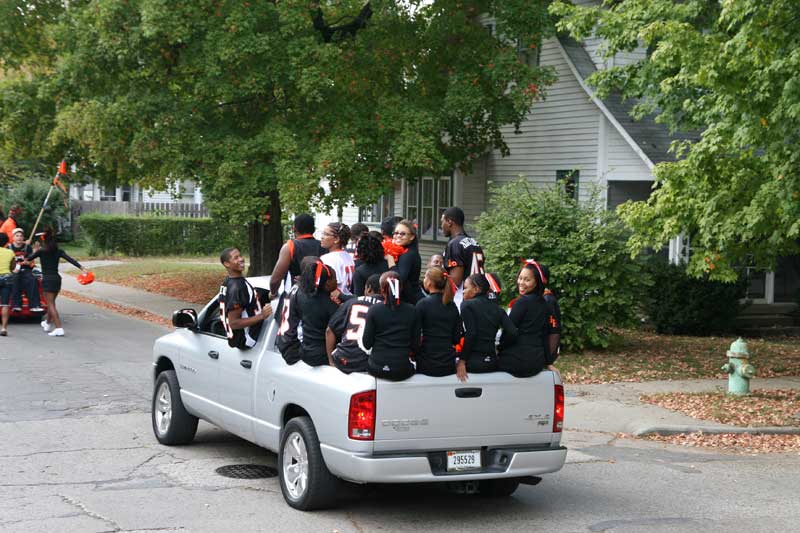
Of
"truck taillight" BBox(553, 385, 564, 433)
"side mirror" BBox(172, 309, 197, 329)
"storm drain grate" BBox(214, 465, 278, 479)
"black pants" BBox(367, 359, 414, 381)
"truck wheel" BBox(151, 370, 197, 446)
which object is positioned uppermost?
"side mirror" BBox(172, 309, 197, 329)

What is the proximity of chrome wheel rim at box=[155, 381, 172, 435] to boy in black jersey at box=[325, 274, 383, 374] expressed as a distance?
2673 millimetres

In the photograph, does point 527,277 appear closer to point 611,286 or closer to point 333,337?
point 333,337

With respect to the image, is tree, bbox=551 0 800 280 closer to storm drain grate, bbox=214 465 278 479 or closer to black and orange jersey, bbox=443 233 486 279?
black and orange jersey, bbox=443 233 486 279

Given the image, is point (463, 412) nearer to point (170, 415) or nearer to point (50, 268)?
point (170, 415)

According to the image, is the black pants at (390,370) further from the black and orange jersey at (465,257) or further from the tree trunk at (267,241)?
the tree trunk at (267,241)

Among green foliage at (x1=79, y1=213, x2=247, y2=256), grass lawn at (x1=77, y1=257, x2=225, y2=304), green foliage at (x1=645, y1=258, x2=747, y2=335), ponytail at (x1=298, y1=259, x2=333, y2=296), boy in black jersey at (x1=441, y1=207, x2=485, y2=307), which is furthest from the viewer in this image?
green foliage at (x1=79, y1=213, x2=247, y2=256)

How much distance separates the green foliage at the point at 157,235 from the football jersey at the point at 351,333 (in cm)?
3043

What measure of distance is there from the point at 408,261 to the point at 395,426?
8.40ft

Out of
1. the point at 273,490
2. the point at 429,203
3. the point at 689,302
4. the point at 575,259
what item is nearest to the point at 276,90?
the point at 429,203

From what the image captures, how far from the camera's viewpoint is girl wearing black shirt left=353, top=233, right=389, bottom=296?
851cm

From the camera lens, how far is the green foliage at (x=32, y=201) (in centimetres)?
3772

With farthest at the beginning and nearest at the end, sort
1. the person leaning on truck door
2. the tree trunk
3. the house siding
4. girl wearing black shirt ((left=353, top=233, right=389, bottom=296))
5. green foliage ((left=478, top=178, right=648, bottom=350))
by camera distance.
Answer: the tree trunk < the house siding < green foliage ((left=478, top=178, right=648, bottom=350)) < girl wearing black shirt ((left=353, top=233, right=389, bottom=296)) < the person leaning on truck door

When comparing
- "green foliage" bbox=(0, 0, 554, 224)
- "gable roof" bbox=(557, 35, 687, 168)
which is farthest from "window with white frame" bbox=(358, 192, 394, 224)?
"gable roof" bbox=(557, 35, 687, 168)

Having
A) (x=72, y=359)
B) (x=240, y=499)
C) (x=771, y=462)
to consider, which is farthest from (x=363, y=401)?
(x=72, y=359)
